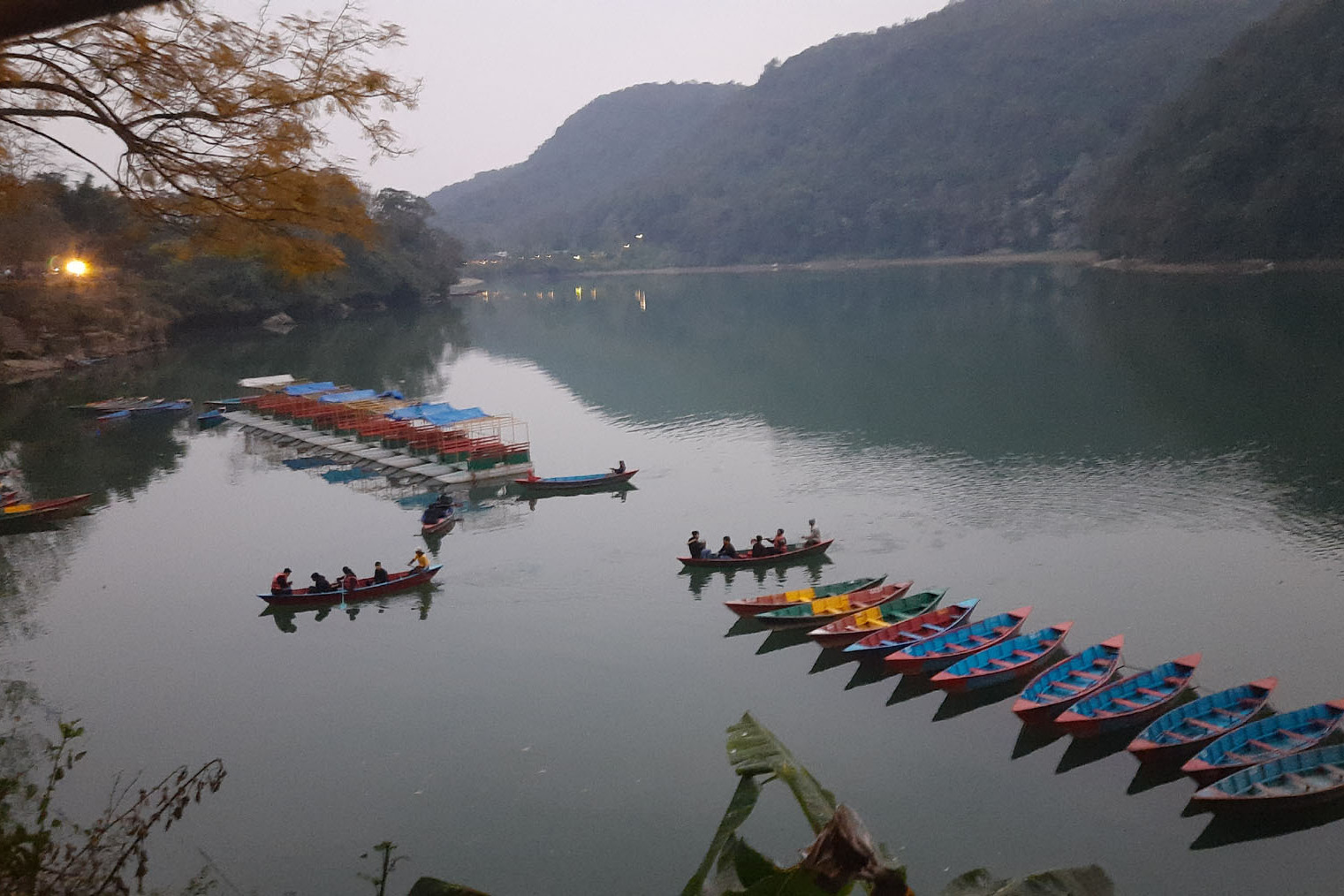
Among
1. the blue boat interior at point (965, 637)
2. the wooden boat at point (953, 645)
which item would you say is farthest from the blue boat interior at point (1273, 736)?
the blue boat interior at point (965, 637)

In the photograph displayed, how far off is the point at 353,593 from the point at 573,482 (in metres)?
8.12

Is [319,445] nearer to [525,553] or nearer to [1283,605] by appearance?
[525,553]

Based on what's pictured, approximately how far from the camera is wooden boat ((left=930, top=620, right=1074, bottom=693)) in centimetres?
1405

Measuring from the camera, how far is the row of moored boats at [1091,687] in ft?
36.0

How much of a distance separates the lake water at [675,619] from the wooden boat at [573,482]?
76 cm

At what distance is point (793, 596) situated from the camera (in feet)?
56.3

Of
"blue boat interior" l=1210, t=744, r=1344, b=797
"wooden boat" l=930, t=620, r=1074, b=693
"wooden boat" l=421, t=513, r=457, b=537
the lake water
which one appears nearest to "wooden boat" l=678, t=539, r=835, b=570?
the lake water

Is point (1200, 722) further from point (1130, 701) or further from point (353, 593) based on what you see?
point (353, 593)

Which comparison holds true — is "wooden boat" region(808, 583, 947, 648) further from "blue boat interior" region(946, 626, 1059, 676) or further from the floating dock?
the floating dock

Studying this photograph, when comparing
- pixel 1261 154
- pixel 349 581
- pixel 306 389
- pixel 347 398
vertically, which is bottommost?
pixel 349 581

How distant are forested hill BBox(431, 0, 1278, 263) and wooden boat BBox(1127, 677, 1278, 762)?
9887 centimetres

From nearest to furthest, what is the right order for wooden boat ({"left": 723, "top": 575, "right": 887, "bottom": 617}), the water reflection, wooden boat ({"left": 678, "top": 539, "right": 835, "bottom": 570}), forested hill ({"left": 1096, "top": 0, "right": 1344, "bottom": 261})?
wooden boat ({"left": 723, "top": 575, "right": 887, "bottom": 617}) → the water reflection → wooden boat ({"left": 678, "top": 539, "right": 835, "bottom": 570}) → forested hill ({"left": 1096, "top": 0, "right": 1344, "bottom": 261})

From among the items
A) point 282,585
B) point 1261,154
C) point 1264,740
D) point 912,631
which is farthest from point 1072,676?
point 1261,154

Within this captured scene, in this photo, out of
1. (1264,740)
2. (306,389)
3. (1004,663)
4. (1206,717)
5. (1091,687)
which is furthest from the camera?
(306,389)
